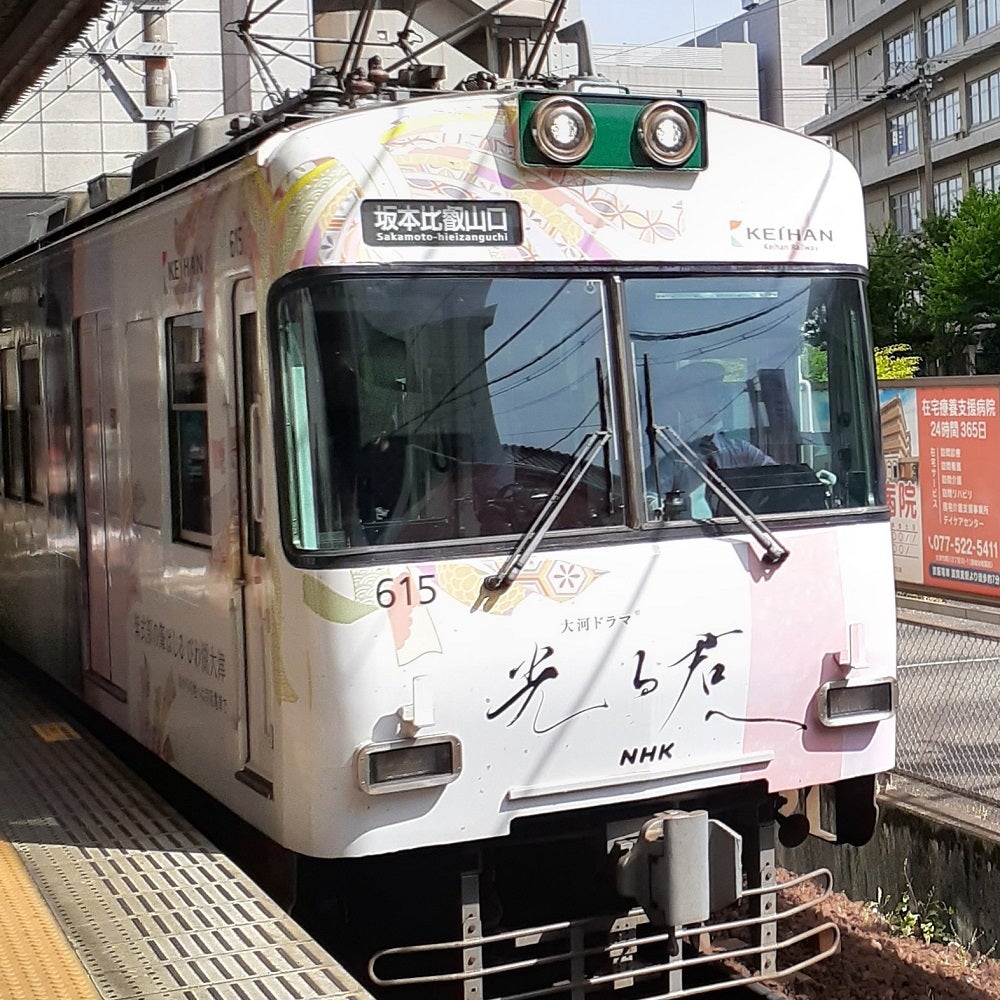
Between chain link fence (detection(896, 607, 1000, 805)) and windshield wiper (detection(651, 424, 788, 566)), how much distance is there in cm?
239

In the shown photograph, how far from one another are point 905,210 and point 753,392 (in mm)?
62124

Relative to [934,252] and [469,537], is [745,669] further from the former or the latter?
[934,252]

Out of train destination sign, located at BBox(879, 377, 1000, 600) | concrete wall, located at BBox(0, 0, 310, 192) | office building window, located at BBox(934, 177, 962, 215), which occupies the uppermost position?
office building window, located at BBox(934, 177, 962, 215)

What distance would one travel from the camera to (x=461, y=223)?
504 centimetres

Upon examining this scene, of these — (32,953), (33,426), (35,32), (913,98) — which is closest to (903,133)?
(913,98)

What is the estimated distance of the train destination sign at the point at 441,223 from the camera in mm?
4922

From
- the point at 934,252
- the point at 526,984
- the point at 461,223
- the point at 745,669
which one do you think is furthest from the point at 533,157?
the point at 934,252

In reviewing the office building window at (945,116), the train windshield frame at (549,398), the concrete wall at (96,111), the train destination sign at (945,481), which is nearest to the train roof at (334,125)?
the train windshield frame at (549,398)

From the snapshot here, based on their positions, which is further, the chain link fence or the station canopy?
the station canopy

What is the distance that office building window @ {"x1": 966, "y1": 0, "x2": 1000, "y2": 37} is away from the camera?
5516 cm

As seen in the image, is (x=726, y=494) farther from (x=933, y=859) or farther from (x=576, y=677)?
(x=933, y=859)

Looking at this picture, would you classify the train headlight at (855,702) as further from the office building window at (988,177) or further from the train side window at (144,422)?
the office building window at (988,177)

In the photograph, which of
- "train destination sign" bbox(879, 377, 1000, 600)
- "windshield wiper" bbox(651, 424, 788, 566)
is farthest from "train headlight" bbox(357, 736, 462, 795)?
"train destination sign" bbox(879, 377, 1000, 600)

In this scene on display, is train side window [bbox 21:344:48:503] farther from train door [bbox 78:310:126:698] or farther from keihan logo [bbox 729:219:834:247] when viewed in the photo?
keihan logo [bbox 729:219:834:247]
